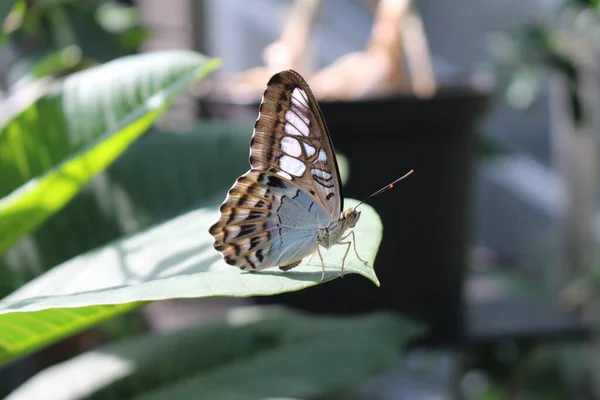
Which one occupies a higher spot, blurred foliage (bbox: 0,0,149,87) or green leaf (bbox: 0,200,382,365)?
blurred foliage (bbox: 0,0,149,87)

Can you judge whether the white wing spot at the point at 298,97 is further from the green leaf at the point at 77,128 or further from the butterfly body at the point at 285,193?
the green leaf at the point at 77,128

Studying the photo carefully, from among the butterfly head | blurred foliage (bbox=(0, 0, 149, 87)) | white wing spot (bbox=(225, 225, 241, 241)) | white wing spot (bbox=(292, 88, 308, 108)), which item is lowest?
the butterfly head

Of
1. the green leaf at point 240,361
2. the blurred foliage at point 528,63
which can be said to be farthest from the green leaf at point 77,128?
the blurred foliage at point 528,63

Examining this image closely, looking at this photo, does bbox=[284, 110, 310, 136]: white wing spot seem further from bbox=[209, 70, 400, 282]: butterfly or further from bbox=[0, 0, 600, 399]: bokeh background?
bbox=[0, 0, 600, 399]: bokeh background

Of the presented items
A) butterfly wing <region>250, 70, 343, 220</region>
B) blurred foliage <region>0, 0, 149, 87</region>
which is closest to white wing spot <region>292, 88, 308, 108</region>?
butterfly wing <region>250, 70, 343, 220</region>

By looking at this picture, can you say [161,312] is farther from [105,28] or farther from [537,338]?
[537,338]

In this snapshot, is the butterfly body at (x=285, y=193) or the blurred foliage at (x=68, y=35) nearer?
the butterfly body at (x=285, y=193)
